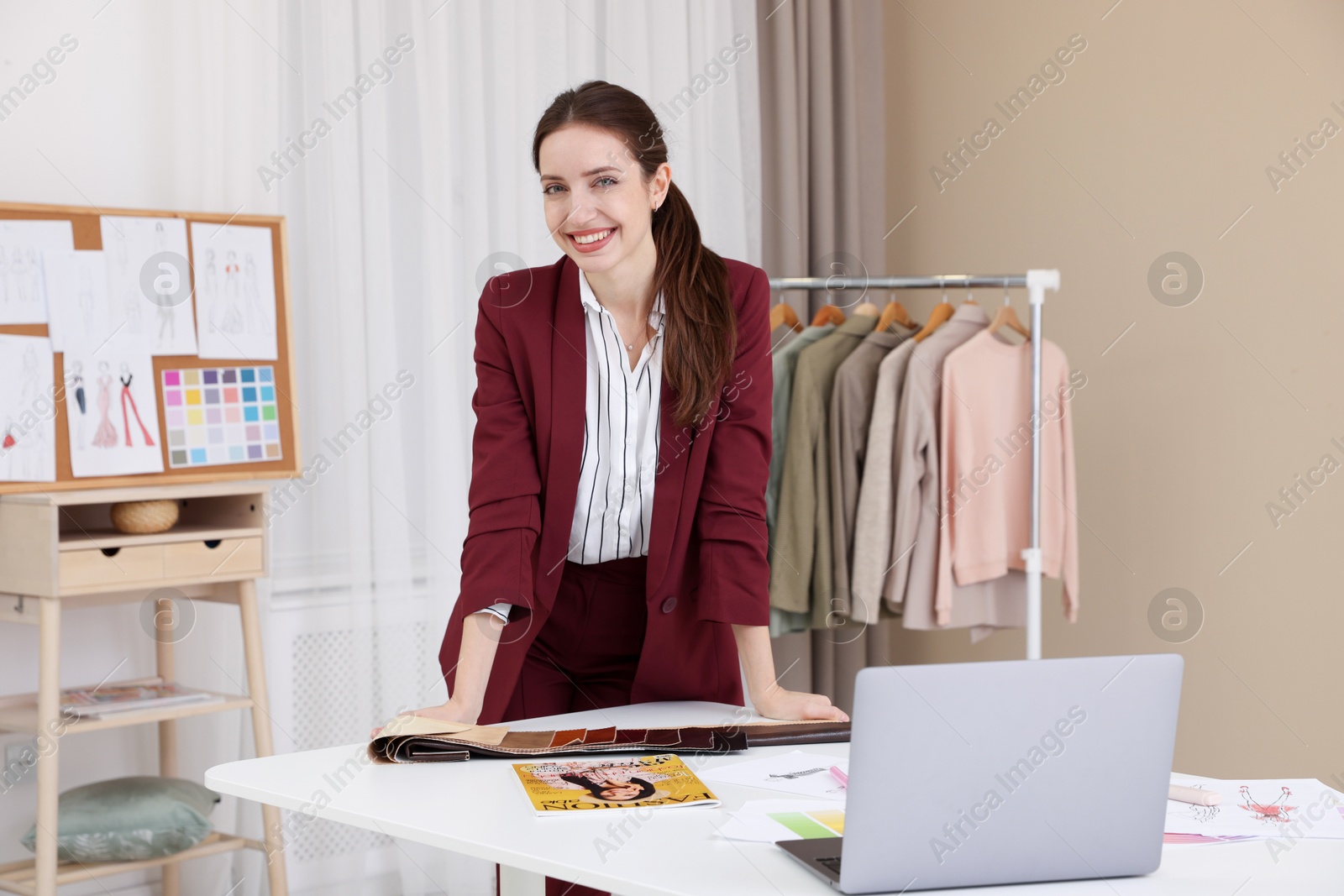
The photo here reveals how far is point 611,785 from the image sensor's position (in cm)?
122

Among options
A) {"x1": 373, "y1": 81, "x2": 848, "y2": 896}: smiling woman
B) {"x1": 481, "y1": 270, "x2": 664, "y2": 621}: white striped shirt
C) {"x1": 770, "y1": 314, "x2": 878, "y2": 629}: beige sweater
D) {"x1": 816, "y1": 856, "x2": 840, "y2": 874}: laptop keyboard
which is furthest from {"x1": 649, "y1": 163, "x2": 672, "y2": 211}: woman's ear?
{"x1": 770, "y1": 314, "x2": 878, "y2": 629}: beige sweater

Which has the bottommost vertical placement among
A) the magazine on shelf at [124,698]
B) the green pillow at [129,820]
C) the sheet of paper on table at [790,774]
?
the green pillow at [129,820]

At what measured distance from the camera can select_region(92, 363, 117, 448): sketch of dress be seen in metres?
2.44

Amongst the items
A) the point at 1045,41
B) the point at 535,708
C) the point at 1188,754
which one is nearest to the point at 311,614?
the point at 535,708

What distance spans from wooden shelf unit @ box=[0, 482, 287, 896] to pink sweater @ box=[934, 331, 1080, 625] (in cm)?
151

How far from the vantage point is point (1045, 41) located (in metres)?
3.30

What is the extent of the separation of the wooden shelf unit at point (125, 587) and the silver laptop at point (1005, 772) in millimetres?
1793

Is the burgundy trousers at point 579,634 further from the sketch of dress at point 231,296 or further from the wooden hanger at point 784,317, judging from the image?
the wooden hanger at point 784,317

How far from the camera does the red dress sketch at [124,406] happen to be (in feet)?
8.13

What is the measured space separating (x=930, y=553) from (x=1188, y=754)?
2.73ft

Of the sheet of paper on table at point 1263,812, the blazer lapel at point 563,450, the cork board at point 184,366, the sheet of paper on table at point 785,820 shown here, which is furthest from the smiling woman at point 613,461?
the cork board at point 184,366

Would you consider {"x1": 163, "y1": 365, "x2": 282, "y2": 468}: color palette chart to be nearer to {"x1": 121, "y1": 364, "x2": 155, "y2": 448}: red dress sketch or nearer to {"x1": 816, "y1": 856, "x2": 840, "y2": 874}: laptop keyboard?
{"x1": 121, "y1": 364, "x2": 155, "y2": 448}: red dress sketch

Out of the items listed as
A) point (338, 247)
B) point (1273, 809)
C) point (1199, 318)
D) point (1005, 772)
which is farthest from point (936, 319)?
point (1005, 772)

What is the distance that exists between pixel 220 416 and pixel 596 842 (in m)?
1.82
